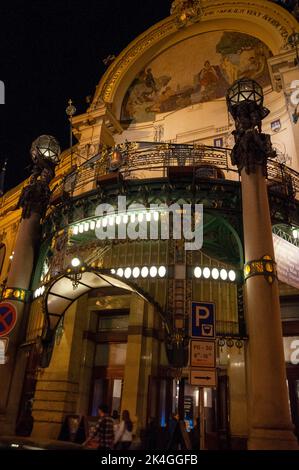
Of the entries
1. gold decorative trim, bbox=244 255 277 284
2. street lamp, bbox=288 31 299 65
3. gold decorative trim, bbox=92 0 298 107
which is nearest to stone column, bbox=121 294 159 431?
gold decorative trim, bbox=244 255 277 284

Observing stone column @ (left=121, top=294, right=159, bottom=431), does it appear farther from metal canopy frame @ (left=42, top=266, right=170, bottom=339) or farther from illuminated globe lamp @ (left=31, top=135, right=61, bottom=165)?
illuminated globe lamp @ (left=31, top=135, right=61, bottom=165)

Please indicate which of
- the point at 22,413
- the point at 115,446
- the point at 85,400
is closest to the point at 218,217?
the point at 115,446

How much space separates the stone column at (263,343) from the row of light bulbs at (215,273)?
34.7 inches

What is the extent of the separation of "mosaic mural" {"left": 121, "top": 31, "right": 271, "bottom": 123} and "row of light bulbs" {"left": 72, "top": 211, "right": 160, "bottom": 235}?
9014 millimetres

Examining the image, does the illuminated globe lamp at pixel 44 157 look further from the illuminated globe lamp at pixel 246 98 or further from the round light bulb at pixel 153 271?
the illuminated globe lamp at pixel 246 98

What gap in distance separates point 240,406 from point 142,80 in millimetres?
16711

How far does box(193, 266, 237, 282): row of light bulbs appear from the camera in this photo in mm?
10461

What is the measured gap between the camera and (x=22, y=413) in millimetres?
13539

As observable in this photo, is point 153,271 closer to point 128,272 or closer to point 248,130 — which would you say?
point 128,272

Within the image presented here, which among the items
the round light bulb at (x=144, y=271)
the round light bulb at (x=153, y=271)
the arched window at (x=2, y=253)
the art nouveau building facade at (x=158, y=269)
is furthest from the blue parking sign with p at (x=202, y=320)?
the arched window at (x=2, y=253)

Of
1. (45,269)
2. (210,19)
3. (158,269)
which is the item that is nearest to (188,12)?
(210,19)

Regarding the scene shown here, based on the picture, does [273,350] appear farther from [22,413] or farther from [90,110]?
[90,110]

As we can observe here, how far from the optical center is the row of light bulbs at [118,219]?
11.7m

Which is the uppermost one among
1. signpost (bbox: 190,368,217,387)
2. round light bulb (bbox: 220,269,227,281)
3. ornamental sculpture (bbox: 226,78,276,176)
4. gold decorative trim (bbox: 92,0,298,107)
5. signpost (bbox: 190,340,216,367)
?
gold decorative trim (bbox: 92,0,298,107)
